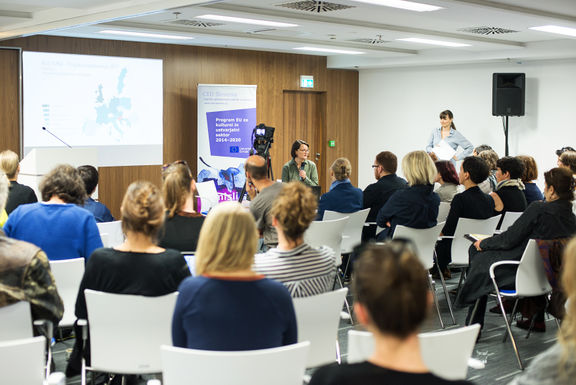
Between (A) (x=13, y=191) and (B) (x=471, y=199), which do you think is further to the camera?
(B) (x=471, y=199)

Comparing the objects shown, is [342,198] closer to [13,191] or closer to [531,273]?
[531,273]

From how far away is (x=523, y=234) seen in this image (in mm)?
4734

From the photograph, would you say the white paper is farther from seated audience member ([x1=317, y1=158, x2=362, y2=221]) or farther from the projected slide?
seated audience member ([x1=317, y1=158, x2=362, y2=221])

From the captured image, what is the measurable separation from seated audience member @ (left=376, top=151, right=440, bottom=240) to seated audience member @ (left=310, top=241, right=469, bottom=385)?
4.19m

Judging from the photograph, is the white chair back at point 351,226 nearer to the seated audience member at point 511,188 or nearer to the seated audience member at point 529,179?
the seated audience member at point 511,188

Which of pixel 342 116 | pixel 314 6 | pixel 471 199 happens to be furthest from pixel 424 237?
pixel 342 116

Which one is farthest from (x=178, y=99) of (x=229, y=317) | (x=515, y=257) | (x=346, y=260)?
(x=229, y=317)

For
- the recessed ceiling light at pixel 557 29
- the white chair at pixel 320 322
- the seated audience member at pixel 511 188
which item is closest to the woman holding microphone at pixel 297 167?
the seated audience member at pixel 511 188

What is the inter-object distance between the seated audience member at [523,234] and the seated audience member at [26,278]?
306 cm

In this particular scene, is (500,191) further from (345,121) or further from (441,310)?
(345,121)

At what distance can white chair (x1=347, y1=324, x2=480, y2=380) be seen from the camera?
2453mm

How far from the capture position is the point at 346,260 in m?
7.15

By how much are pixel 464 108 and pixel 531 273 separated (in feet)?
26.7

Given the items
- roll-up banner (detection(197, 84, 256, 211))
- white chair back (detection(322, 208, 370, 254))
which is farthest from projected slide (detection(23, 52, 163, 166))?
white chair back (detection(322, 208, 370, 254))
